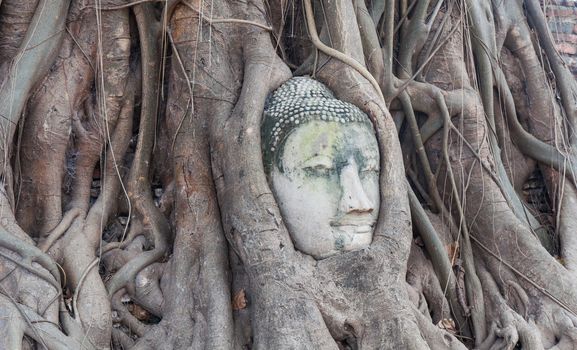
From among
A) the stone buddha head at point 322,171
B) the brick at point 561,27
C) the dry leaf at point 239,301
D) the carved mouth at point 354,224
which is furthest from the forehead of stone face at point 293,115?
the brick at point 561,27

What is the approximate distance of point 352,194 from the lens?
2838 millimetres

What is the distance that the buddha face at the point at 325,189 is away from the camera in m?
2.85

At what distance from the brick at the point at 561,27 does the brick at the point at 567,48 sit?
0.29ft

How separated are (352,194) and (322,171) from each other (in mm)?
145

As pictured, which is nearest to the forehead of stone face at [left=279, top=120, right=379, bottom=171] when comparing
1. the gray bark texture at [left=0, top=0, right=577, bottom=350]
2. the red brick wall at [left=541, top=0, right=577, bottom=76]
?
the gray bark texture at [left=0, top=0, right=577, bottom=350]

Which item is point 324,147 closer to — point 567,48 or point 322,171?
point 322,171

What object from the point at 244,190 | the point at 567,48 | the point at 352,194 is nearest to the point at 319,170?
the point at 352,194

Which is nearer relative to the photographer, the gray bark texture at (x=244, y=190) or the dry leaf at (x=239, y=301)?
the gray bark texture at (x=244, y=190)

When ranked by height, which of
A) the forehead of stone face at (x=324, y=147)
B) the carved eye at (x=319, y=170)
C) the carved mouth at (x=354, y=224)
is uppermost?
the forehead of stone face at (x=324, y=147)

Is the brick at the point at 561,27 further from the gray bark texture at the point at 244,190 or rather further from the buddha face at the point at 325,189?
the buddha face at the point at 325,189

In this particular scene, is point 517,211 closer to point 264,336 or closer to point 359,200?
point 359,200

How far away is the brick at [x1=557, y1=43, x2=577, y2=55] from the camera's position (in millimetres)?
4620

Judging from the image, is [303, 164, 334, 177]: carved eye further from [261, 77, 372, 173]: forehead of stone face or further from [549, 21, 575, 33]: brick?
[549, 21, 575, 33]: brick

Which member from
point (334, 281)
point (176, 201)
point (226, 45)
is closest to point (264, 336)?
point (334, 281)
